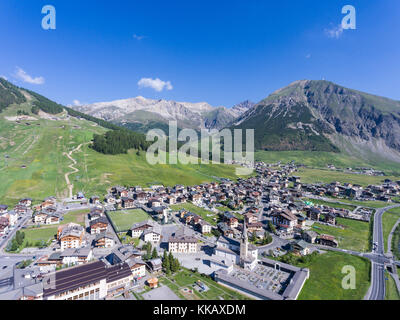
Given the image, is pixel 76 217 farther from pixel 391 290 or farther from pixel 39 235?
pixel 391 290

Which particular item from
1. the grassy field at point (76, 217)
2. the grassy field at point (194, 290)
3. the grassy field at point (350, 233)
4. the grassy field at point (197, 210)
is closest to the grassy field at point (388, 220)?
the grassy field at point (350, 233)

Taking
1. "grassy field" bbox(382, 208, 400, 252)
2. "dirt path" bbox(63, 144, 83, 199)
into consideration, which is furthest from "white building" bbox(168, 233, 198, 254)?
"dirt path" bbox(63, 144, 83, 199)

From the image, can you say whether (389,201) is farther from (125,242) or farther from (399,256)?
(125,242)

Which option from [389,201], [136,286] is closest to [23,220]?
[136,286]

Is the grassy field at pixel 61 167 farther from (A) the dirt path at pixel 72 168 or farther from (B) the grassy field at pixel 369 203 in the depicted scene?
(B) the grassy field at pixel 369 203

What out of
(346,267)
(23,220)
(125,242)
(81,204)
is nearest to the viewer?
(346,267)

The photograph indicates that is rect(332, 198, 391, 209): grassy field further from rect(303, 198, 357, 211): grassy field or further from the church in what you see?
the church
